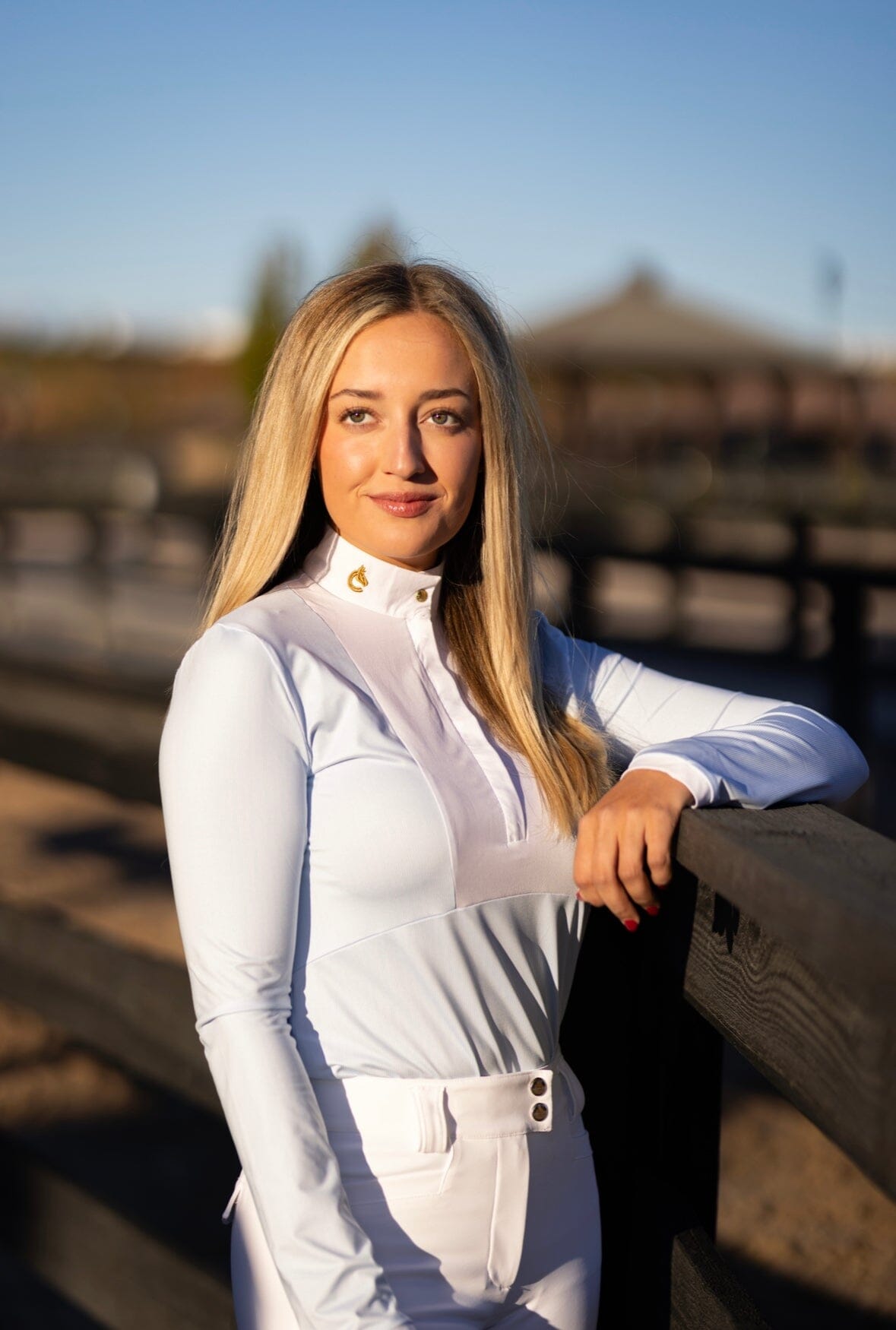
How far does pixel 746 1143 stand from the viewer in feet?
11.4

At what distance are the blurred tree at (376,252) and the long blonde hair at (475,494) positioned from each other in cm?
6

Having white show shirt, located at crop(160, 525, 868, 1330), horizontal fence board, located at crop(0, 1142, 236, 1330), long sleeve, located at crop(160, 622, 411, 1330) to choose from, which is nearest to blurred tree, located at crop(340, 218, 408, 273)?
white show shirt, located at crop(160, 525, 868, 1330)

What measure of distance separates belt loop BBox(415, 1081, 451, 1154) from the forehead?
2.61ft

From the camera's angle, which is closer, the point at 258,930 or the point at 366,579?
the point at 258,930

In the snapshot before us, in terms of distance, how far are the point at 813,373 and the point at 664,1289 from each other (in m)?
21.0

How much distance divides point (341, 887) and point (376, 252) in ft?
3.60

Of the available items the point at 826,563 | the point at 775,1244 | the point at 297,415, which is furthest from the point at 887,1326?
the point at 826,563

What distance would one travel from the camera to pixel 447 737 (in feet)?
5.07

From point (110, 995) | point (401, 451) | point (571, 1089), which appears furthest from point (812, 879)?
point (110, 995)

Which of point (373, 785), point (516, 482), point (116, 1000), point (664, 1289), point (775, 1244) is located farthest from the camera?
point (775, 1244)

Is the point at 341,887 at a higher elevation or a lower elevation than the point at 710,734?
lower

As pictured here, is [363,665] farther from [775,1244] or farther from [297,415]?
[775,1244]

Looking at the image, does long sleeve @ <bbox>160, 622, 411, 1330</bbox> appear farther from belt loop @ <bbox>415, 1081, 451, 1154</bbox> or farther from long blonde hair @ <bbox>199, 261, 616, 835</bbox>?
long blonde hair @ <bbox>199, 261, 616, 835</bbox>

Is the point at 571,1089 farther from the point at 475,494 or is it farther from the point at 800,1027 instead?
the point at 475,494
